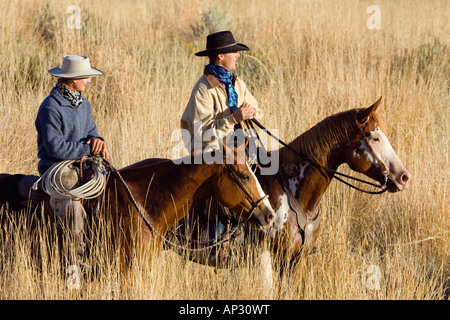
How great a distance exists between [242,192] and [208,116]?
92cm

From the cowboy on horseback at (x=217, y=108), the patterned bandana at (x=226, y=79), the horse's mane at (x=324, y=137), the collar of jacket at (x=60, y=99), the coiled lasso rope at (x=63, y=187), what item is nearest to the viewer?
the coiled lasso rope at (x=63, y=187)

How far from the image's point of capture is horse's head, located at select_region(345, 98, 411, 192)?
4.38 metres

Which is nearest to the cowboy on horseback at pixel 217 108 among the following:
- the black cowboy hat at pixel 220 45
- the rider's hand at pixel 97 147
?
the black cowboy hat at pixel 220 45

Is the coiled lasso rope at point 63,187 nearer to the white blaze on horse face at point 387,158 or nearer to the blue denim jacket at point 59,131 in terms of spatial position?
the blue denim jacket at point 59,131

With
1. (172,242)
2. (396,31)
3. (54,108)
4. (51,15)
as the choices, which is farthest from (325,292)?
(51,15)

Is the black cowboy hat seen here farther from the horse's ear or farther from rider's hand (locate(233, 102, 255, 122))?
the horse's ear

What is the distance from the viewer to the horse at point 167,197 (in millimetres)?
3996

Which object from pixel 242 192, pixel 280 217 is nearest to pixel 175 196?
pixel 242 192

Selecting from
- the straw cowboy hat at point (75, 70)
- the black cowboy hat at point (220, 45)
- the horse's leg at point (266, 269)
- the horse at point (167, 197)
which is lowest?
the horse's leg at point (266, 269)

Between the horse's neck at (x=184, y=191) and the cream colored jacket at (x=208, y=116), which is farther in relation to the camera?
the cream colored jacket at (x=208, y=116)

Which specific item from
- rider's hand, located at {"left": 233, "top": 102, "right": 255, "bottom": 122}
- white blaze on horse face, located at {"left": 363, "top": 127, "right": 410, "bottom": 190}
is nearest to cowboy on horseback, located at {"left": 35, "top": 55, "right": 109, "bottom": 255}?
rider's hand, located at {"left": 233, "top": 102, "right": 255, "bottom": 122}

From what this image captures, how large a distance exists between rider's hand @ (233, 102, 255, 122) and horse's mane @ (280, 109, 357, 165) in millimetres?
416

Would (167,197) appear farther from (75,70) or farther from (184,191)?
(75,70)

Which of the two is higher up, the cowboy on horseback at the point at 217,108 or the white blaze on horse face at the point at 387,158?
the cowboy on horseback at the point at 217,108
